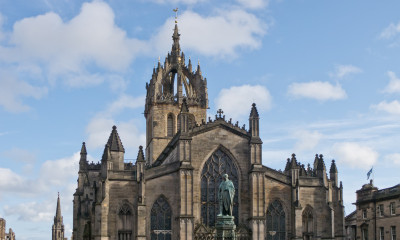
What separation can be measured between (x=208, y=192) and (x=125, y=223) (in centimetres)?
746

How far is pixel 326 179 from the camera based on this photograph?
53.6 meters

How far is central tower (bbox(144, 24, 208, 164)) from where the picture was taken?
72.5 meters

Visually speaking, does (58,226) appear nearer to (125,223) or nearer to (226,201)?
(125,223)

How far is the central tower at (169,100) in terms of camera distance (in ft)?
238

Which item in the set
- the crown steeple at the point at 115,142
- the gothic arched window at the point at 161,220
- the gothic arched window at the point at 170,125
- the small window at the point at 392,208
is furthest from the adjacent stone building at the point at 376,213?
the crown steeple at the point at 115,142

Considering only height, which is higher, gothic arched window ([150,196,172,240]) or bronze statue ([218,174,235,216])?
bronze statue ([218,174,235,216])

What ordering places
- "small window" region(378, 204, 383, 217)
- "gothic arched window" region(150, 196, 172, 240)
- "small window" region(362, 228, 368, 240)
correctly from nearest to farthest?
"gothic arched window" region(150, 196, 172, 240), "small window" region(378, 204, 383, 217), "small window" region(362, 228, 368, 240)

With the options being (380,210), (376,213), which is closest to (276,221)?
(380,210)

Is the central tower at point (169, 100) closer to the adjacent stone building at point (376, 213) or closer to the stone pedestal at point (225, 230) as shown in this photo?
the adjacent stone building at point (376, 213)

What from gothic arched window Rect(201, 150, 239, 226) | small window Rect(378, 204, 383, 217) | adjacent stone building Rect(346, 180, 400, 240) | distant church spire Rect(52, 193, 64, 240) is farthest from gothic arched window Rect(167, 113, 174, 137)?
distant church spire Rect(52, 193, 64, 240)

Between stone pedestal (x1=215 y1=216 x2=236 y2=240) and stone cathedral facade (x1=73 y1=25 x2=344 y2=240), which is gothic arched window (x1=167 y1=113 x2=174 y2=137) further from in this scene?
stone pedestal (x1=215 y1=216 x2=236 y2=240)

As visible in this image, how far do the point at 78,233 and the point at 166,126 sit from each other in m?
17.5

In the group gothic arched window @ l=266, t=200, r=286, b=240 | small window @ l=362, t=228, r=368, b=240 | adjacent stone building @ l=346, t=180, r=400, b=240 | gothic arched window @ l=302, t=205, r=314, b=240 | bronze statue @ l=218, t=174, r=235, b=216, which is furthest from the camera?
small window @ l=362, t=228, r=368, b=240

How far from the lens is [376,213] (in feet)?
206
